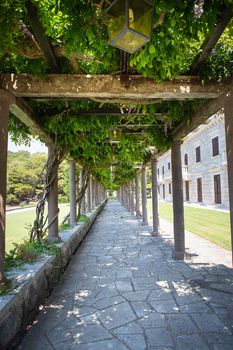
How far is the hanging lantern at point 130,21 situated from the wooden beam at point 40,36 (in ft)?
2.59

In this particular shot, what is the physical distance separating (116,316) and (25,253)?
183 centimetres

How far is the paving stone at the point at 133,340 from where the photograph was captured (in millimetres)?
2752

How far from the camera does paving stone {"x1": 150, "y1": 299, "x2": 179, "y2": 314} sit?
3.56 m

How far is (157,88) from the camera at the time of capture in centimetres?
344

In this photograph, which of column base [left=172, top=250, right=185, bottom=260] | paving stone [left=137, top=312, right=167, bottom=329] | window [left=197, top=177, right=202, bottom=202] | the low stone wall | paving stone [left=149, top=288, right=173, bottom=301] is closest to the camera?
the low stone wall

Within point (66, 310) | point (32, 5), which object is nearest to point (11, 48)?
point (32, 5)

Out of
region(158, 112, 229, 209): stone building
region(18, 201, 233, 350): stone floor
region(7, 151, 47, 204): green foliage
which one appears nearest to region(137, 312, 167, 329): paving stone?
region(18, 201, 233, 350): stone floor

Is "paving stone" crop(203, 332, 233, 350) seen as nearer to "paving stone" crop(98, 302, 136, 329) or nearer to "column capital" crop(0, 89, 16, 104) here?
"paving stone" crop(98, 302, 136, 329)

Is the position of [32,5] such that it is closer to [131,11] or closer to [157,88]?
[131,11]

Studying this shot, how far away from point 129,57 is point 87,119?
2.01 metres

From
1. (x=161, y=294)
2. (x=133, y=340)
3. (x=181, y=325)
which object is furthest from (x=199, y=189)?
(x=133, y=340)

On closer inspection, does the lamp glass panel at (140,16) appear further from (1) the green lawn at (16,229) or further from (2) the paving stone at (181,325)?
(1) the green lawn at (16,229)

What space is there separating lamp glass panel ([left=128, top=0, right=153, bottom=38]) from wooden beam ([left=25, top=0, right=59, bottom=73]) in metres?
0.97

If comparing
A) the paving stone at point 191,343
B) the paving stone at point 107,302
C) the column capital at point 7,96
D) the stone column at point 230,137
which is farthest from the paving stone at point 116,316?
the column capital at point 7,96
